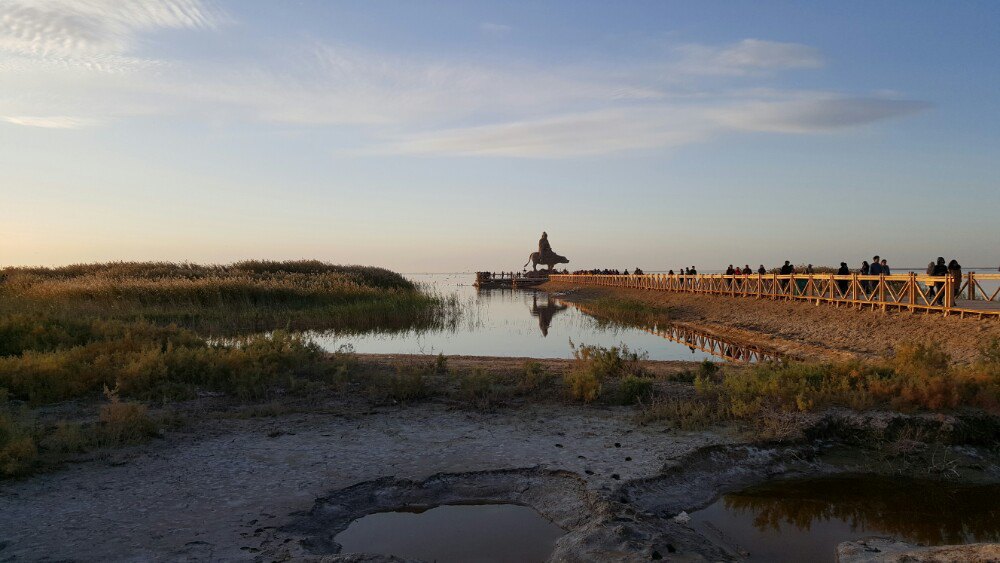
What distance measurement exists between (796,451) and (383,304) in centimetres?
2079

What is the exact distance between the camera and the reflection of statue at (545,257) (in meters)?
81.4

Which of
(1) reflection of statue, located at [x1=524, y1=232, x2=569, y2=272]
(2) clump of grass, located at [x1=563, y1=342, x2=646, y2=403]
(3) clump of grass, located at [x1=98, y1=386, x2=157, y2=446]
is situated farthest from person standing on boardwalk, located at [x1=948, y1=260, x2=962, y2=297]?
(1) reflection of statue, located at [x1=524, y1=232, x2=569, y2=272]

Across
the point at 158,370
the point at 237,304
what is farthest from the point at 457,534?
the point at 237,304

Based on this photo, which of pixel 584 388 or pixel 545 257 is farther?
pixel 545 257

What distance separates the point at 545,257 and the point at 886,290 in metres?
63.0

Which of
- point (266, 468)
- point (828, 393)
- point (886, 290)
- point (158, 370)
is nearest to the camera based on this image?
point (266, 468)

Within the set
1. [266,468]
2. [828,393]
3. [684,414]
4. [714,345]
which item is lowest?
[714,345]

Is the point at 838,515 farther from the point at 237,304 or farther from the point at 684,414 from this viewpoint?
the point at 237,304

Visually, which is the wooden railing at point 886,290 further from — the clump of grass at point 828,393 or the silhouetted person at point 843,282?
the clump of grass at point 828,393

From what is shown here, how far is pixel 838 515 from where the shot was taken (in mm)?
5668

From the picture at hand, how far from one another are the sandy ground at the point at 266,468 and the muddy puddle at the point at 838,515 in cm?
95

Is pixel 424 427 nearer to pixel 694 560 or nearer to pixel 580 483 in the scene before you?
pixel 580 483

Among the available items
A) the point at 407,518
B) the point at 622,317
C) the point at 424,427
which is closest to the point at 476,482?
the point at 407,518

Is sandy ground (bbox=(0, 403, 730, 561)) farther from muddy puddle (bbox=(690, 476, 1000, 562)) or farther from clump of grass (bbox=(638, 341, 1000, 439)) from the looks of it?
muddy puddle (bbox=(690, 476, 1000, 562))
